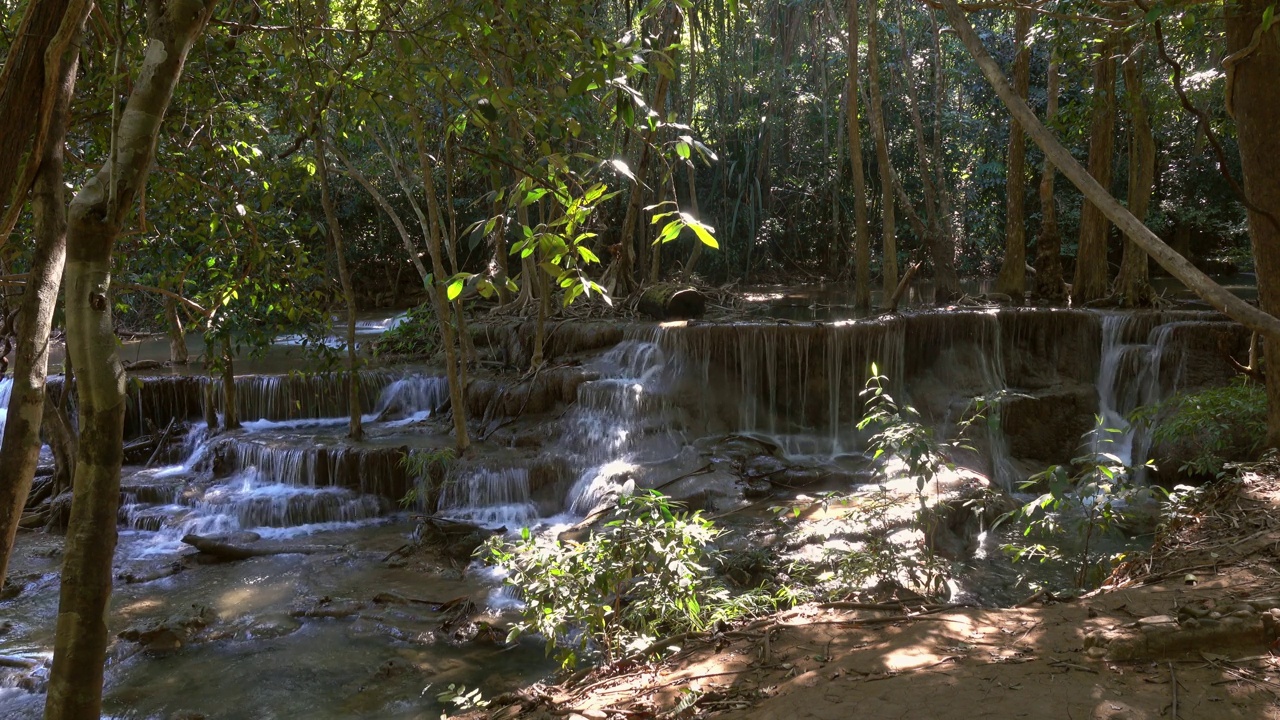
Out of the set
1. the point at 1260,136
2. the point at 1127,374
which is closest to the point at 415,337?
the point at 1127,374

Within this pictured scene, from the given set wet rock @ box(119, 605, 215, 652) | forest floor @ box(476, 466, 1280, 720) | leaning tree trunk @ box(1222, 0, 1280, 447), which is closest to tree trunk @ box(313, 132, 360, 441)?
wet rock @ box(119, 605, 215, 652)

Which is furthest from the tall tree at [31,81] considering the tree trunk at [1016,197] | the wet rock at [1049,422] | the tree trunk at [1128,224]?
the tree trunk at [1016,197]

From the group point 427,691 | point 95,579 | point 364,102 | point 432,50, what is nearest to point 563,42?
point 432,50

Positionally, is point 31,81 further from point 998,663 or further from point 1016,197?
point 1016,197

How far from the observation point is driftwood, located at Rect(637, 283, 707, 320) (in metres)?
13.6

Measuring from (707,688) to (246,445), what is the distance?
9.01 metres

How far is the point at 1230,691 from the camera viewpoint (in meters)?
2.89

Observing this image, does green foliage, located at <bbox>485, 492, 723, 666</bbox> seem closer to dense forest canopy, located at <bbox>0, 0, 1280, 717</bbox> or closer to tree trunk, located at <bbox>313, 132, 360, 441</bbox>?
dense forest canopy, located at <bbox>0, 0, 1280, 717</bbox>

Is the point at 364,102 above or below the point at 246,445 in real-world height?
above

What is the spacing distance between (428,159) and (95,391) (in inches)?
285

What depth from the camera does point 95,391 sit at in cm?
255

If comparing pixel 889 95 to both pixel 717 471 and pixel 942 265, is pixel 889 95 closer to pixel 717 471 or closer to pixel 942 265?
pixel 942 265

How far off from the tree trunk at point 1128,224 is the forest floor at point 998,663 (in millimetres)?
1221

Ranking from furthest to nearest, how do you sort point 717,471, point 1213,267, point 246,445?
1. point 1213,267
2. point 246,445
3. point 717,471
